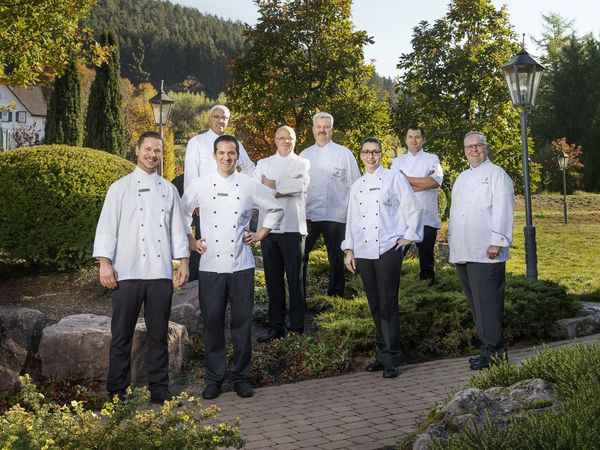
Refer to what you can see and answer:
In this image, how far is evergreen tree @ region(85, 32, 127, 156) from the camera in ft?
90.8

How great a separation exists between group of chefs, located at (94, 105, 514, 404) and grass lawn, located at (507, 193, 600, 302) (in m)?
4.92

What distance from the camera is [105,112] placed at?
27.6 metres

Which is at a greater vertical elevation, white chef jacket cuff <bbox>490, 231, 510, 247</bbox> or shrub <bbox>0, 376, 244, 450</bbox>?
white chef jacket cuff <bbox>490, 231, 510, 247</bbox>

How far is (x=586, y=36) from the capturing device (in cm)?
4969

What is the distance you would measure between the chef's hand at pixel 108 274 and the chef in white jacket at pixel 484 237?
9.62 ft

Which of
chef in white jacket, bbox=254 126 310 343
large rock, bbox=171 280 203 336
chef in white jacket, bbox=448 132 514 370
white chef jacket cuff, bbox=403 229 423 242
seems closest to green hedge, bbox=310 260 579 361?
chef in white jacket, bbox=254 126 310 343

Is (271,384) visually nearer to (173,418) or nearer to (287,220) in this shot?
(287,220)

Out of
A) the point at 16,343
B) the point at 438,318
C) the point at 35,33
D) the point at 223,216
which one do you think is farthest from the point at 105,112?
the point at 223,216

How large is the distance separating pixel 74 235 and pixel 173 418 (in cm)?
655

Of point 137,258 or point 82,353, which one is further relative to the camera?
point 82,353

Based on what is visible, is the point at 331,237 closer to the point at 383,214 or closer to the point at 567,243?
the point at 383,214

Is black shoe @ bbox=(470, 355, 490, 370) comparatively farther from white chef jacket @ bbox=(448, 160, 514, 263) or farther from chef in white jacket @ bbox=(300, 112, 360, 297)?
chef in white jacket @ bbox=(300, 112, 360, 297)

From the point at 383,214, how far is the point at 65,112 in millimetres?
23187

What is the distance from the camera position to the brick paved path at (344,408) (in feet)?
16.6
